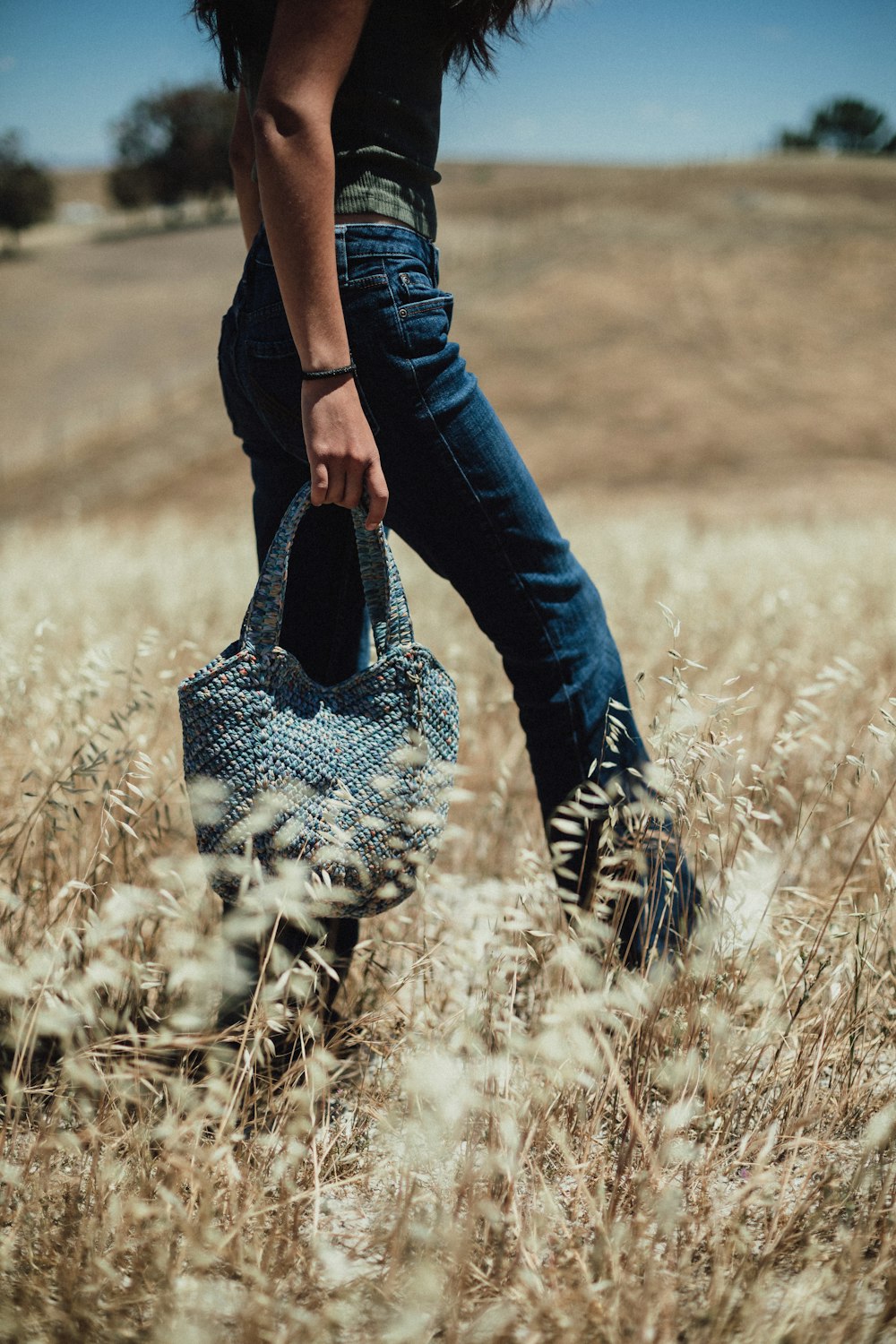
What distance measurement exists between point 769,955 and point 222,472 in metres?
14.3

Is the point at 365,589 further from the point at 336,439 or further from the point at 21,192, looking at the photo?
the point at 21,192

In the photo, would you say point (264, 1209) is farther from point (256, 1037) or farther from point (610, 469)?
point (610, 469)

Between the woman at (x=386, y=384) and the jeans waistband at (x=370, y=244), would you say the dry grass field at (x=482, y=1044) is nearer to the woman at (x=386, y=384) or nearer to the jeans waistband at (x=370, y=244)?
the woman at (x=386, y=384)

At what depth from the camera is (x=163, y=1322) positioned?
97 centimetres

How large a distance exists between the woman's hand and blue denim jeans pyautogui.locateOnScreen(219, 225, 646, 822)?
0.05 metres

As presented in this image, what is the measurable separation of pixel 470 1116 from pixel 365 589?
2.43 ft

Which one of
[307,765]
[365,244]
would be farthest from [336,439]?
[307,765]

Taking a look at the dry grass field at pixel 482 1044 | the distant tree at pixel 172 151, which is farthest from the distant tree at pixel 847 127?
the dry grass field at pixel 482 1044

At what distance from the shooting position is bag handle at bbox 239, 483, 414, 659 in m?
1.32

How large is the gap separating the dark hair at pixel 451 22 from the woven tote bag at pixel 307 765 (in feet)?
2.30

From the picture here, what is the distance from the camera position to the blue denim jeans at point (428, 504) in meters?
1.32

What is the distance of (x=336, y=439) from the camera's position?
130cm

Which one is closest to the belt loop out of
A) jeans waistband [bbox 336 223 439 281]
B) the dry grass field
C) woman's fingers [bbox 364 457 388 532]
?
jeans waistband [bbox 336 223 439 281]

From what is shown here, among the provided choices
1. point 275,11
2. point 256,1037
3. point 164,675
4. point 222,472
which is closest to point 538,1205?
point 256,1037
